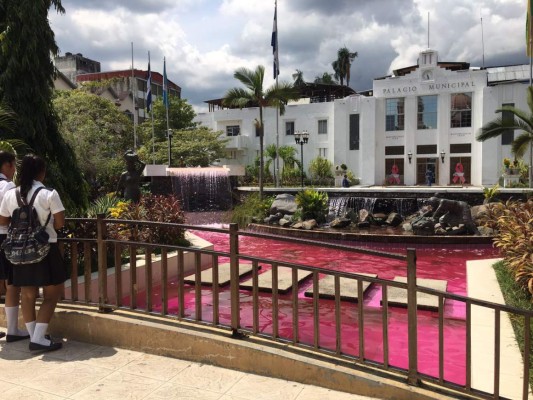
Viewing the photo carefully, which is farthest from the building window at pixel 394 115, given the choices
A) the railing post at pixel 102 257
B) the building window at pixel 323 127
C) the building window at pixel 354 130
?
the railing post at pixel 102 257

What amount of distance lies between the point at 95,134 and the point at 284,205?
1360cm

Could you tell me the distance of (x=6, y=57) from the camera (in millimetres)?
7633

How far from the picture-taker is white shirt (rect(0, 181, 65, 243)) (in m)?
3.61

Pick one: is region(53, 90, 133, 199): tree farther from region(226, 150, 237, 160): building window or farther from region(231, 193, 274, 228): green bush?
region(226, 150, 237, 160): building window

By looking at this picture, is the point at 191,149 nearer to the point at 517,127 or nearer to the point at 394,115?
the point at 394,115

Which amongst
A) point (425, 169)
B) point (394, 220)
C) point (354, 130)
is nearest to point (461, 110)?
point (425, 169)

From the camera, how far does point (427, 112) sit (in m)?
33.9

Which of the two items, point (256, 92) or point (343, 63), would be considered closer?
point (256, 92)

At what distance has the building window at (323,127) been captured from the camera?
3672 cm

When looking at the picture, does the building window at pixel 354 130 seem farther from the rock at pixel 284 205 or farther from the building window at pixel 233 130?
the rock at pixel 284 205

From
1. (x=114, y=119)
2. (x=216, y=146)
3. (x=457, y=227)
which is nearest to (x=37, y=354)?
(x=457, y=227)

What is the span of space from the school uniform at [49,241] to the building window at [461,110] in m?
33.5

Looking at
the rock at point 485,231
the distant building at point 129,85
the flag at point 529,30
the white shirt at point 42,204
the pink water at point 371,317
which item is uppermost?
the distant building at point 129,85

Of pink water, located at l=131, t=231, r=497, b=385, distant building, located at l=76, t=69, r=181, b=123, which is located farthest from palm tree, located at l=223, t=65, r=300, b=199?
distant building, located at l=76, t=69, r=181, b=123
